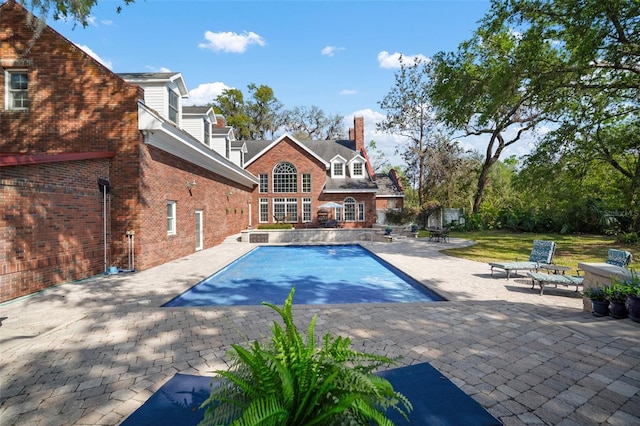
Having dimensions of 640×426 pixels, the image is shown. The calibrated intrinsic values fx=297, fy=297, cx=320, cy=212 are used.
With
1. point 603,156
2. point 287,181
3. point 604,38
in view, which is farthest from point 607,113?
point 287,181

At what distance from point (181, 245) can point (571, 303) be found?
43.8 ft

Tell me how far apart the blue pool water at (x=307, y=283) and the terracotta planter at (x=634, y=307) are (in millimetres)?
3275

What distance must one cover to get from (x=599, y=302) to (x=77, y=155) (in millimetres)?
12810

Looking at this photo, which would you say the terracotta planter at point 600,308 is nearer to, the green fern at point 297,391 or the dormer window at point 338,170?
the green fern at point 297,391

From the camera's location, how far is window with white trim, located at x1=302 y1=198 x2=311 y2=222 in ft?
89.5

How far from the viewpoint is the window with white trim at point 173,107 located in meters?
13.3

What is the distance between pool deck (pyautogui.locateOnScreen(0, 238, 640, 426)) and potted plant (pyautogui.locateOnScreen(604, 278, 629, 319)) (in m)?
0.28

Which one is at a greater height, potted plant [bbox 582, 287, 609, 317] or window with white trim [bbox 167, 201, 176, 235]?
window with white trim [bbox 167, 201, 176, 235]

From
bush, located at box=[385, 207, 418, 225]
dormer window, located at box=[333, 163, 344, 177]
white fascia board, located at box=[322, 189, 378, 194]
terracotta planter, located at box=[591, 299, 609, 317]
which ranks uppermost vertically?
dormer window, located at box=[333, 163, 344, 177]

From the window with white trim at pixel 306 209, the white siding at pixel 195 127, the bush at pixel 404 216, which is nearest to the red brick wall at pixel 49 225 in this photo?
the white siding at pixel 195 127

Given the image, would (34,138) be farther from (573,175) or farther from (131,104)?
(573,175)

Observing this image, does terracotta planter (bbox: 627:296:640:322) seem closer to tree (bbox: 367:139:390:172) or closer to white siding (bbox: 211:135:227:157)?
white siding (bbox: 211:135:227:157)

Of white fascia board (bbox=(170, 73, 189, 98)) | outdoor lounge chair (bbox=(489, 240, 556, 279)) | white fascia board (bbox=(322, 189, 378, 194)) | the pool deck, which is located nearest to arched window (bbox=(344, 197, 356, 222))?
white fascia board (bbox=(322, 189, 378, 194))

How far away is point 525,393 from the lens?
10.3 ft
